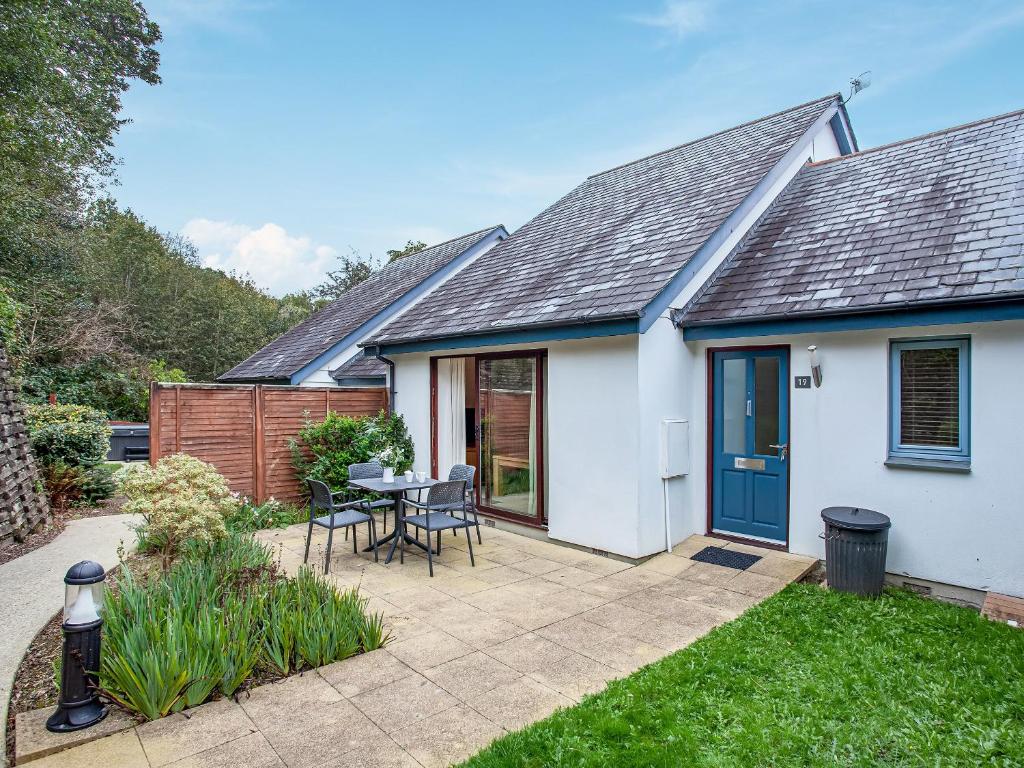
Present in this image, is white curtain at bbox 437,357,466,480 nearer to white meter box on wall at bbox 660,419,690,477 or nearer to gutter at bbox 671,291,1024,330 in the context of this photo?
white meter box on wall at bbox 660,419,690,477

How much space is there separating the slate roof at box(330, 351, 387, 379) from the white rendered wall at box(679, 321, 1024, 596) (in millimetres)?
8917

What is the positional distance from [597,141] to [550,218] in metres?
6.18

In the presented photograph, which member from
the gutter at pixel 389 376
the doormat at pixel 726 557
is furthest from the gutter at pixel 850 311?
the gutter at pixel 389 376

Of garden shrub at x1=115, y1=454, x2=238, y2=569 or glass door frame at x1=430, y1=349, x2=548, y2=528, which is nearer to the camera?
garden shrub at x1=115, y1=454, x2=238, y2=569

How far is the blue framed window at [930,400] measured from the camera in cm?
530

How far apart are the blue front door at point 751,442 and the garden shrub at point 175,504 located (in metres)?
5.94

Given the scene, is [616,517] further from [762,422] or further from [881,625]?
[881,625]

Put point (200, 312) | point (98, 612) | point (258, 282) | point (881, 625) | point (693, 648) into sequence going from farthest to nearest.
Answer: point (258, 282), point (200, 312), point (881, 625), point (693, 648), point (98, 612)

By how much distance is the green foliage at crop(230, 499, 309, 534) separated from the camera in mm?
8258

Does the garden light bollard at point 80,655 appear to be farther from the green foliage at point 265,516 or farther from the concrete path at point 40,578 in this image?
the green foliage at point 265,516

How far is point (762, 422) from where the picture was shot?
22.1 ft

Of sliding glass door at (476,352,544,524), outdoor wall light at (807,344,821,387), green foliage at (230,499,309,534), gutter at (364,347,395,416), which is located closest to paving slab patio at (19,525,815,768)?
sliding glass door at (476,352,544,524)

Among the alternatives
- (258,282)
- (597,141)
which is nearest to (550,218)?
(597,141)

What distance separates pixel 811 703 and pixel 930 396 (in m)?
3.63
